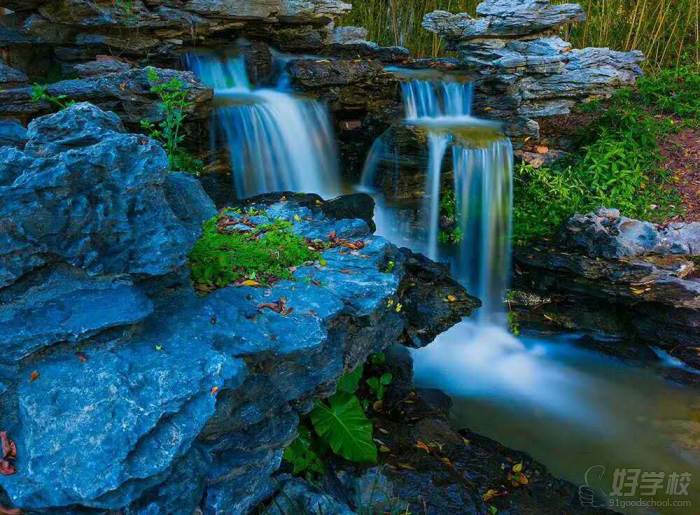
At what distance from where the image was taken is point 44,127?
2480 mm

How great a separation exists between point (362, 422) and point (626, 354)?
3.90 metres

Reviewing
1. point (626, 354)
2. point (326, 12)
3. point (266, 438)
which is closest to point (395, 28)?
point (326, 12)

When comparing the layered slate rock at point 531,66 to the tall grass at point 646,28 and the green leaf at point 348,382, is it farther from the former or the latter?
the green leaf at point 348,382

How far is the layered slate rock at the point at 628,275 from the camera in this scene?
5.93 meters

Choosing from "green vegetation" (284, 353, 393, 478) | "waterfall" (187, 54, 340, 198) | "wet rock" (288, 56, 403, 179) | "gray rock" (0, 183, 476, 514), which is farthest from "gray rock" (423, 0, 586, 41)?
"green vegetation" (284, 353, 393, 478)

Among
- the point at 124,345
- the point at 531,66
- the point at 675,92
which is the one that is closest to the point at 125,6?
the point at 531,66

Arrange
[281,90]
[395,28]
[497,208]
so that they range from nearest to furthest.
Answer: [497,208] < [281,90] < [395,28]

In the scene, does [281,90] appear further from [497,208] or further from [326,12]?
[497,208]

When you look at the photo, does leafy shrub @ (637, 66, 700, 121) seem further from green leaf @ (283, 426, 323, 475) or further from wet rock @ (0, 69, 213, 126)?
green leaf @ (283, 426, 323, 475)

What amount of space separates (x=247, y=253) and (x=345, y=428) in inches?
48.0

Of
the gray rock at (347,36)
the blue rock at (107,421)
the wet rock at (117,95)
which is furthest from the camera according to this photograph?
the gray rock at (347,36)

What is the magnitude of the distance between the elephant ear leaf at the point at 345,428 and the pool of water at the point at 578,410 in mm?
1796

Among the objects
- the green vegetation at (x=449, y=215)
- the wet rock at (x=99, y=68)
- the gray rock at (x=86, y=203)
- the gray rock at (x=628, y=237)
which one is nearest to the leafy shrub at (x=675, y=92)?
the gray rock at (x=628, y=237)

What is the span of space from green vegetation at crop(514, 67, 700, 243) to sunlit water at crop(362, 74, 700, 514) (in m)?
0.37
